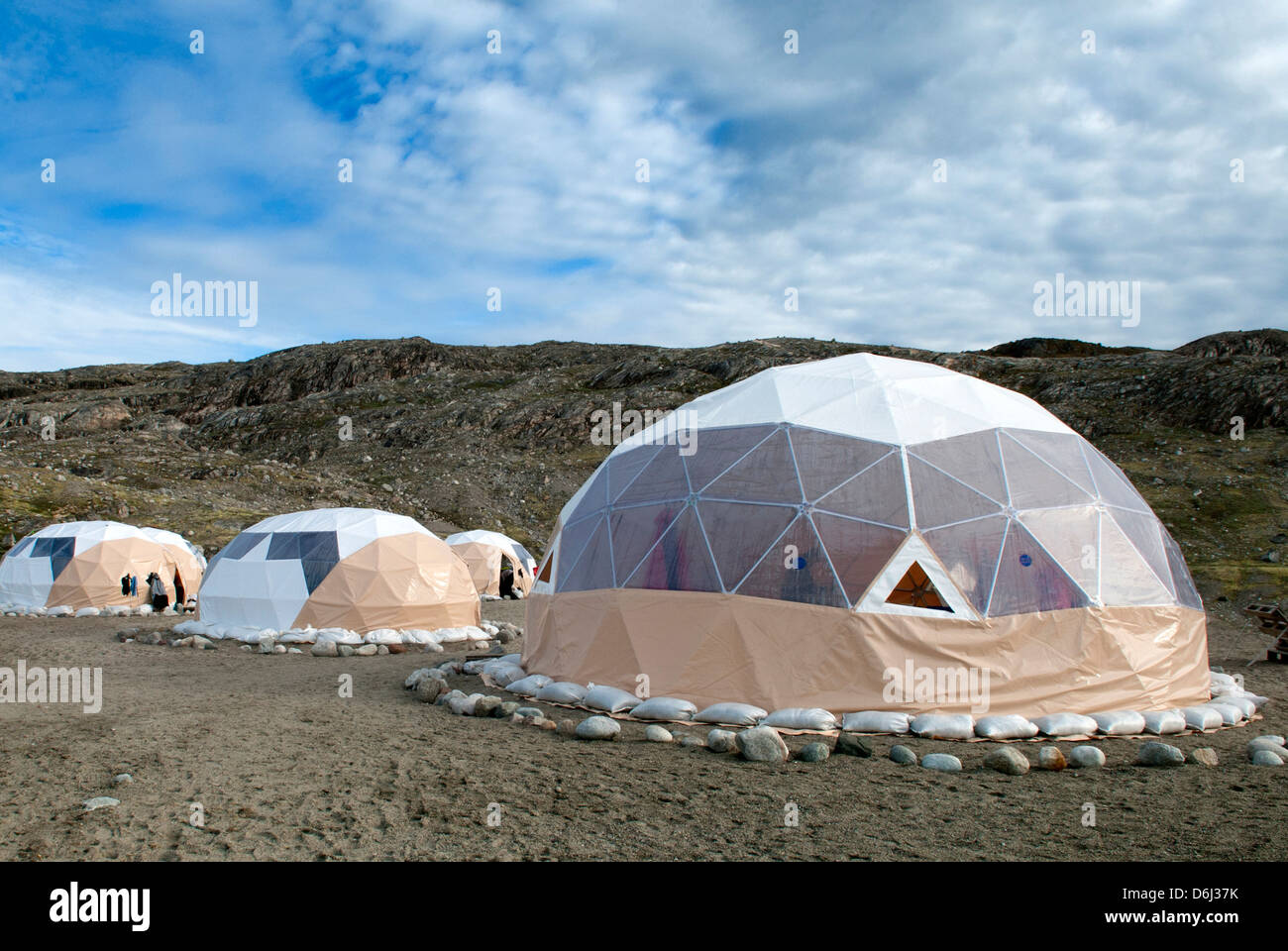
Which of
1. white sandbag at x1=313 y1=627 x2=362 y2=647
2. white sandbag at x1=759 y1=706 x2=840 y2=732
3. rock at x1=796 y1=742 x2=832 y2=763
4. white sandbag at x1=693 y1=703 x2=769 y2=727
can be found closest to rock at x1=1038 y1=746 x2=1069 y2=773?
rock at x1=796 y1=742 x2=832 y2=763

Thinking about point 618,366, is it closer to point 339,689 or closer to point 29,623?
point 29,623

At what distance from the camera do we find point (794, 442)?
10.3 metres

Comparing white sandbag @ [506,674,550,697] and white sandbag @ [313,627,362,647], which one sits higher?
white sandbag @ [506,674,550,697]

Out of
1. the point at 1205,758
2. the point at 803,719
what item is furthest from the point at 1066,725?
the point at 803,719

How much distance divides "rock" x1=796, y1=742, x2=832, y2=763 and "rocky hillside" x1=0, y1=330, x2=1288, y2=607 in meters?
21.0

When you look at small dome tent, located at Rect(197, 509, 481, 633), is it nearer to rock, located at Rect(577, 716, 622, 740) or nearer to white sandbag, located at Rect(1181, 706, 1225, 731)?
rock, located at Rect(577, 716, 622, 740)

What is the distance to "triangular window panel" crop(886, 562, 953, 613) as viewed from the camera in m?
9.23

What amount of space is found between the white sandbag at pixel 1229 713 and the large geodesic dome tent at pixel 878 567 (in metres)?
0.42

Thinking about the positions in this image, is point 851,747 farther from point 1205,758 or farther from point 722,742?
point 1205,758

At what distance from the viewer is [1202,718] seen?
9.03m

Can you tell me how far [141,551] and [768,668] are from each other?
2461cm

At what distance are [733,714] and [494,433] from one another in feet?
180

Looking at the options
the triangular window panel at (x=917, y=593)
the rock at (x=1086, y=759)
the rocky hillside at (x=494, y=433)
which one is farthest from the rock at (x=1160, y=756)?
the rocky hillside at (x=494, y=433)

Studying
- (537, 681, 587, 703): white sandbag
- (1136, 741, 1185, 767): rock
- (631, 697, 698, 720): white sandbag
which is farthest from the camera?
(537, 681, 587, 703): white sandbag
